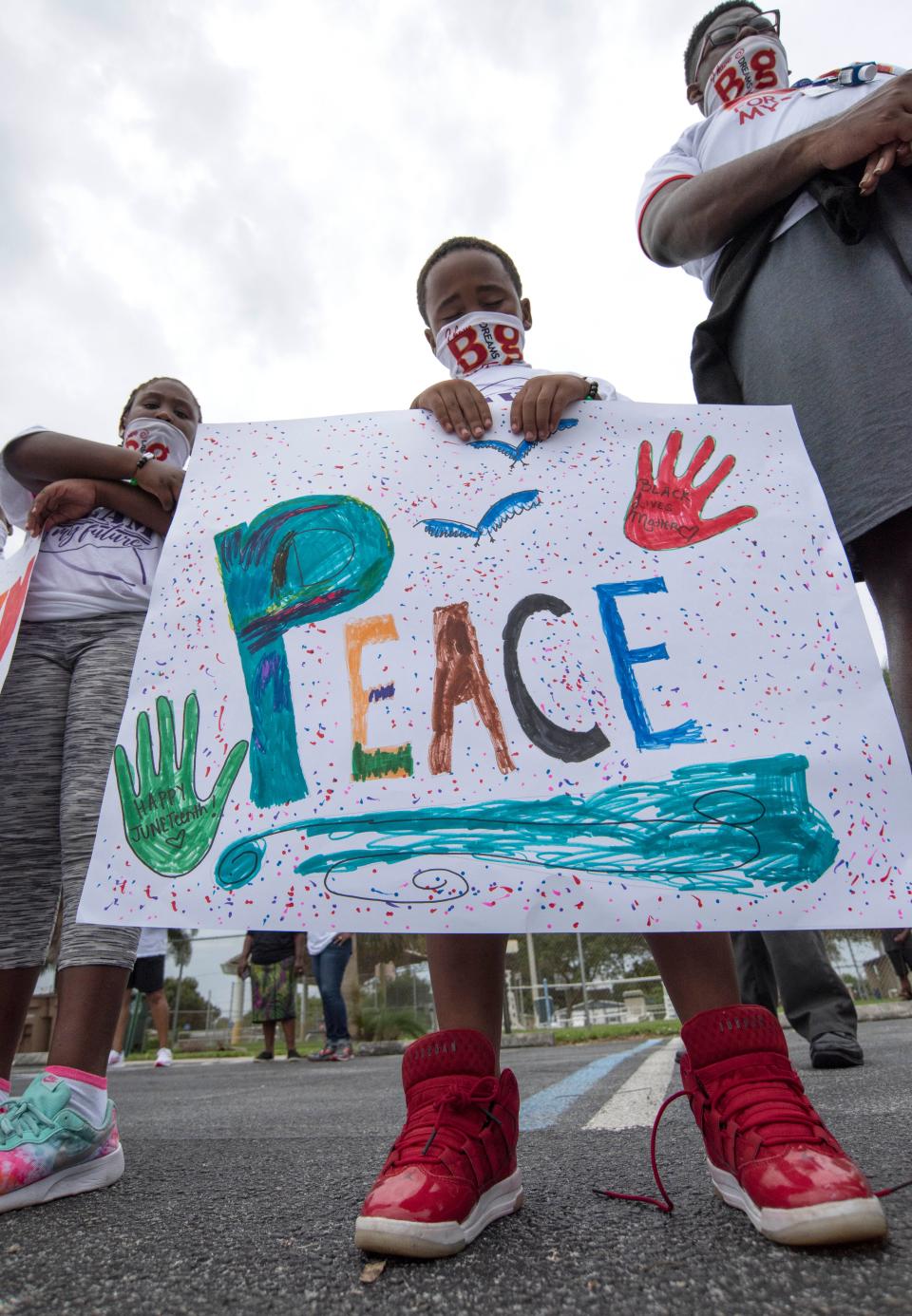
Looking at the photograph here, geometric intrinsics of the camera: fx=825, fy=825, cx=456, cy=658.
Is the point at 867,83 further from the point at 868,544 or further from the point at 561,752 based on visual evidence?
the point at 561,752

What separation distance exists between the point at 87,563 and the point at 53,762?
0.43 metres

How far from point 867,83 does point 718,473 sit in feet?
2.79

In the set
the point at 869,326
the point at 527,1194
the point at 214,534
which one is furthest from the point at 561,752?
the point at 869,326

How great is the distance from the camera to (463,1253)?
2.86 feet

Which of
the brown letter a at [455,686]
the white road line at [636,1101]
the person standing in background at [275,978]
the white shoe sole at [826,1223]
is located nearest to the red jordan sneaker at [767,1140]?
the white shoe sole at [826,1223]

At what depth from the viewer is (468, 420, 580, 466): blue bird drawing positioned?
1.44 meters

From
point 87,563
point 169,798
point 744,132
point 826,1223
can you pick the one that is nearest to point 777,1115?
point 826,1223

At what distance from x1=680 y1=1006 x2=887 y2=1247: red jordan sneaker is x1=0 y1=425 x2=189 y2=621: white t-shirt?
1.37 metres

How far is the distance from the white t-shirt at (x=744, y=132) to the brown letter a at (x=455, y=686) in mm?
977

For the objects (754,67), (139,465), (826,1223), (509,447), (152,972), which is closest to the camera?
(826,1223)

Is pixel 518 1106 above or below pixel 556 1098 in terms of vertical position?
above

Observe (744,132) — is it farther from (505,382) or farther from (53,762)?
(53,762)

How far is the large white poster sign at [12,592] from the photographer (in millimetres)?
1624

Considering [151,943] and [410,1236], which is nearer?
[410,1236]
